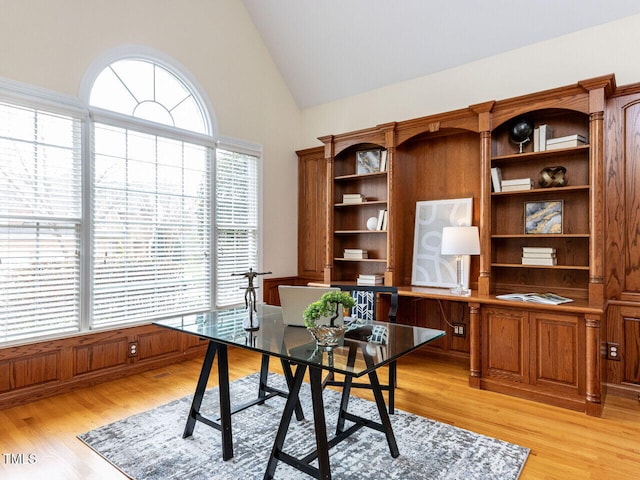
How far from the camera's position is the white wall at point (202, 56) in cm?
308

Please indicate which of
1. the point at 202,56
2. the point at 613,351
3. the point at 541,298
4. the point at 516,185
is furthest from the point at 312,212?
the point at 613,351

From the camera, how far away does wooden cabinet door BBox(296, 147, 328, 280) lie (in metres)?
5.13

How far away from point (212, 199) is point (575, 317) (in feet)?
11.7

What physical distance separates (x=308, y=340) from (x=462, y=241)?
6.81 ft

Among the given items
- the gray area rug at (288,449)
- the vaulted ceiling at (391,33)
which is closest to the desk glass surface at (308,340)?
the gray area rug at (288,449)

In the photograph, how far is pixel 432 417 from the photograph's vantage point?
282 cm

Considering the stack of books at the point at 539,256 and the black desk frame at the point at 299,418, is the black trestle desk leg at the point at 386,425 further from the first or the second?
the stack of books at the point at 539,256

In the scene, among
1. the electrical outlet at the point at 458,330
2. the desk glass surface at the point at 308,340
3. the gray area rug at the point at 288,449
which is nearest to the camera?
the desk glass surface at the point at 308,340

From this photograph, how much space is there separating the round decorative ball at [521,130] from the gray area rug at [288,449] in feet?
8.32

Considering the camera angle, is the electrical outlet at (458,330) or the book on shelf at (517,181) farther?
the electrical outlet at (458,330)

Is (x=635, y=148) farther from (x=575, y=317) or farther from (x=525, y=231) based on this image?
(x=575, y=317)

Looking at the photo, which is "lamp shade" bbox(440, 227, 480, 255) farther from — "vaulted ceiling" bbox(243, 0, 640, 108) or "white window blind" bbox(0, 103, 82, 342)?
"white window blind" bbox(0, 103, 82, 342)

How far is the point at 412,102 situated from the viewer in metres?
4.46

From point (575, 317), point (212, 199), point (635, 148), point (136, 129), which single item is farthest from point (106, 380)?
point (635, 148)
